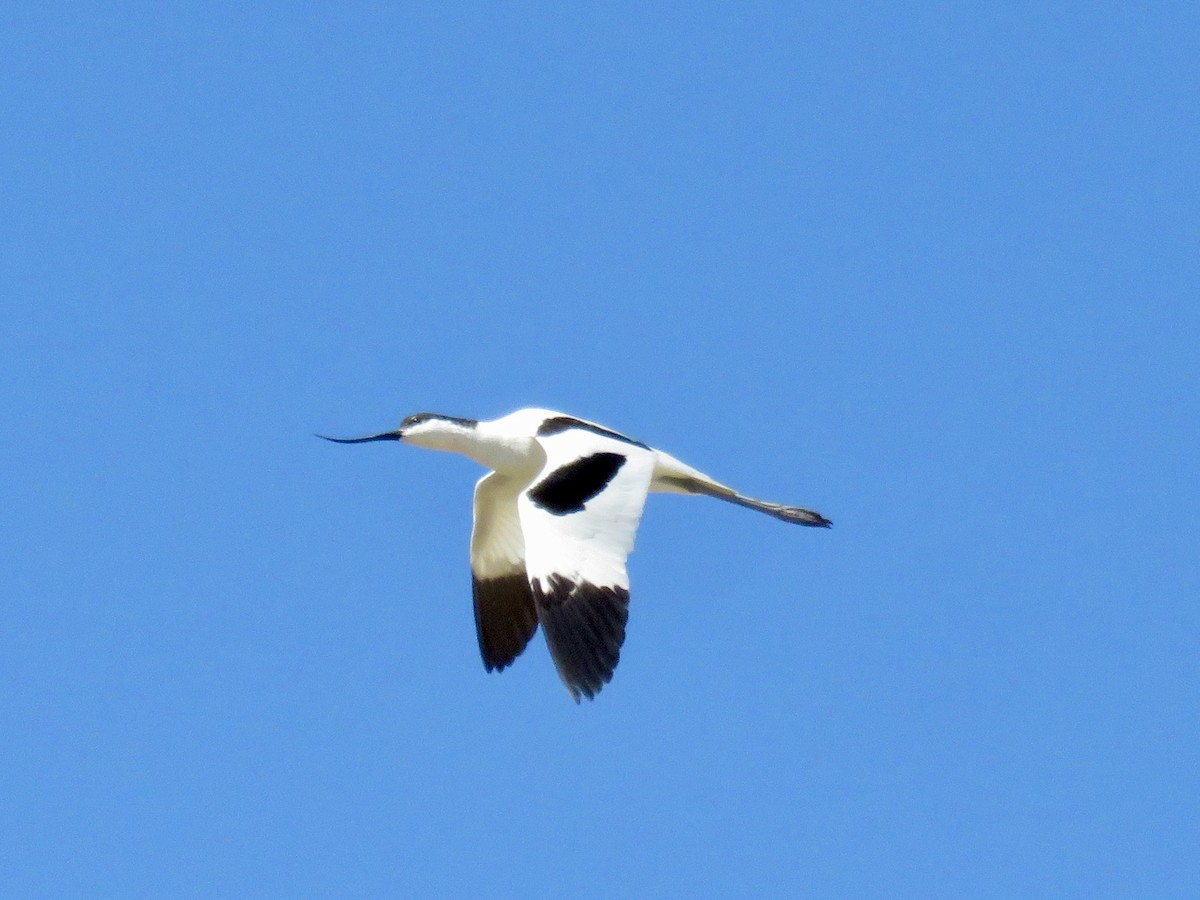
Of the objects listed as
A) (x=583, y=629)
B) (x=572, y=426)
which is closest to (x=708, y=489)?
(x=572, y=426)

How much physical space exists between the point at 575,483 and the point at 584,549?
0.86 metres

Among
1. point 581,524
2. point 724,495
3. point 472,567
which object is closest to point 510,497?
point 472,567

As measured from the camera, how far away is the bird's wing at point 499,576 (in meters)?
15.1

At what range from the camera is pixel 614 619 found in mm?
11781

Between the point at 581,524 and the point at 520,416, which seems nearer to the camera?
the point at 581,524

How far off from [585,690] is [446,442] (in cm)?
413

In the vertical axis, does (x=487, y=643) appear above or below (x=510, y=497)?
below

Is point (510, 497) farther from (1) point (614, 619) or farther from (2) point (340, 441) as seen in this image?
(1) point (614, 619)

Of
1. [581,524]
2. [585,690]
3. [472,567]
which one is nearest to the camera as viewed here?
[585,690]

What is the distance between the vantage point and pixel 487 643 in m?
15.2

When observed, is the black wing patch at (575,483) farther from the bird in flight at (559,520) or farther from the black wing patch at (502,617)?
the black wing patch at (502,617)

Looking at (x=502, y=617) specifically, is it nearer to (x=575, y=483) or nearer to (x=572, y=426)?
(x=572, y=426)

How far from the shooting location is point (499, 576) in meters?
15.5

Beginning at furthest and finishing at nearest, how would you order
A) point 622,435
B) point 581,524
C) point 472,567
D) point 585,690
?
1. point 472,567
2. point 622,435
3. point 581,524
4. point 585,690
